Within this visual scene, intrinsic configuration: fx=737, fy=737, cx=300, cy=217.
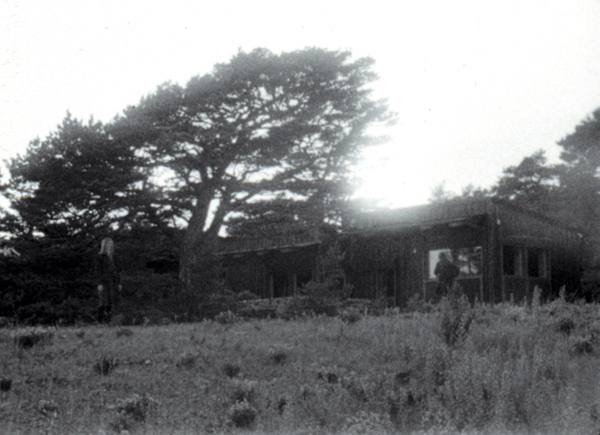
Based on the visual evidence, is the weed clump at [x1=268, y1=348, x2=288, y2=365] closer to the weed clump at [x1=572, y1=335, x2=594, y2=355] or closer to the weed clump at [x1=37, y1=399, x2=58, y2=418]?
the weed clump at [x1=37, y1=399, x2=58, y2=418]

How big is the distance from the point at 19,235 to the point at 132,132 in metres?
4.49

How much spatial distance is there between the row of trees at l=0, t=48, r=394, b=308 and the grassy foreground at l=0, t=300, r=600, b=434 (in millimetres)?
10743

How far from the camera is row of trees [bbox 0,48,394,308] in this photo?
2194 centimetres

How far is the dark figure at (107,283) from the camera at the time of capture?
1703 cm

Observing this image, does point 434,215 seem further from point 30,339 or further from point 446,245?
point 30,339

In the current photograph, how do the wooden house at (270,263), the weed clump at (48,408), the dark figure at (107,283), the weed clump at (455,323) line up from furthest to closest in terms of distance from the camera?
the wooden house at (270,263) → the dark figure at (107,283) → the weed clump at (455,323) → the weed clump at (48,408)

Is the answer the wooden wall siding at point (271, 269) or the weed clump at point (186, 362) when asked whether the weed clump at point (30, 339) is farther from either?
the wooden wall siding at point (271, 269)

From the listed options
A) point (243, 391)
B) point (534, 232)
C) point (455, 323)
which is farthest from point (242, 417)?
point (534, 232)

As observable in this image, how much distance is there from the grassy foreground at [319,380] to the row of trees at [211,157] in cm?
1074

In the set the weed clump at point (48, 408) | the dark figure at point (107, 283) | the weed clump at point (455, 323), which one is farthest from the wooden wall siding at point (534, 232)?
the weed clump at point (48, 408)

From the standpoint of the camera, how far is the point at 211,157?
24609 mm

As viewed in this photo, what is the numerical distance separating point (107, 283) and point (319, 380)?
10.2 metres

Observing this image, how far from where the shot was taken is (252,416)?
6867mm

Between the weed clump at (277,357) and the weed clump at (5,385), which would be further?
the weed clump at (277,357)
